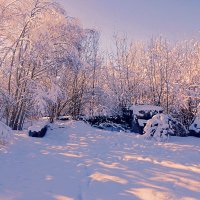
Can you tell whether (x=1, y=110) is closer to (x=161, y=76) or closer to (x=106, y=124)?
(x=106, y=124)

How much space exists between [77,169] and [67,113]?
1221 cm

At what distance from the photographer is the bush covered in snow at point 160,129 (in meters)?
11.1

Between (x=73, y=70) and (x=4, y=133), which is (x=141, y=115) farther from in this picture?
(x=4, y=133)

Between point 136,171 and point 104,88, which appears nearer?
point 136,171

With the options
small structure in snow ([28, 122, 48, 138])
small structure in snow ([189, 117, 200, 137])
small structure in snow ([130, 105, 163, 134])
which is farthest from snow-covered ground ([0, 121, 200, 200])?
small structure in snow ([130, 105, 163, 134])

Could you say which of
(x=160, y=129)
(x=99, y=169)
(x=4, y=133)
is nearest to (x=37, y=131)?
(x=4, y=133)

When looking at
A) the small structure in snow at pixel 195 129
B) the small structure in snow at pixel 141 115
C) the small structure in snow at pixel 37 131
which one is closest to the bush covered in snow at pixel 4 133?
the small structure in snow at pixel 37 131

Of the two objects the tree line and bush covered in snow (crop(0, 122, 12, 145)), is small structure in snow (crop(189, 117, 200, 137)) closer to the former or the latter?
the tree line

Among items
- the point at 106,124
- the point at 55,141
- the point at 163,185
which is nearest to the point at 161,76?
the point at 106,124

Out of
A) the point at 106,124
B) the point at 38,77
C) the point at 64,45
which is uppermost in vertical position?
the point at 64,45

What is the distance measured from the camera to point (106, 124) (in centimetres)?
1464

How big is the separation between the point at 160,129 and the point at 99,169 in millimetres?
4587

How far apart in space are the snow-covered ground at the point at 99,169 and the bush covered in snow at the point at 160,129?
371 mm

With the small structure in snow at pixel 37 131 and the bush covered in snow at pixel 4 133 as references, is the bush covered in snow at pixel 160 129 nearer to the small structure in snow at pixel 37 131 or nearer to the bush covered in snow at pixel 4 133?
the small structure in snow at pixel 37 131
